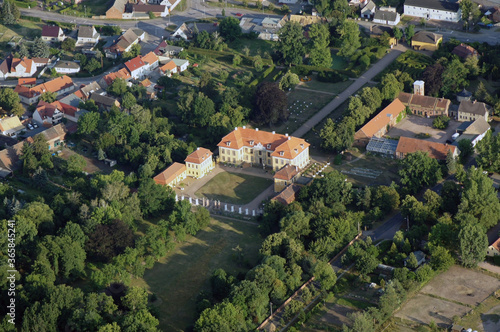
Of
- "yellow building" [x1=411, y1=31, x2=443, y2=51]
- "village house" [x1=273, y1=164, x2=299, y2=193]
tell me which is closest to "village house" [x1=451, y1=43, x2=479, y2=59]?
"yellow building" [x1=411, y1=31, x2=443, y2=51]

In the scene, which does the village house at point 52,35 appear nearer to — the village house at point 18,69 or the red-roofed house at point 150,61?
the village house at point 18,69

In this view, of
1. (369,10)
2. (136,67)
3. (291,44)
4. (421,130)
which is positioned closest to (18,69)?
(136,67)

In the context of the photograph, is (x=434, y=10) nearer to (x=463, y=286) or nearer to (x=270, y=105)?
(x=270, y=105)

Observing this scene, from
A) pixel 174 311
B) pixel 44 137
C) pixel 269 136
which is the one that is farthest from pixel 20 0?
pixel 174 311

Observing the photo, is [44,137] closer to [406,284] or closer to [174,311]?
[174,311]

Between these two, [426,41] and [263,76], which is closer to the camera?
[263,76]

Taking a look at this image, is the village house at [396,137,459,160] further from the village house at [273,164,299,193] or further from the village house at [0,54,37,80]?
the village house at [0,54,37,80]
